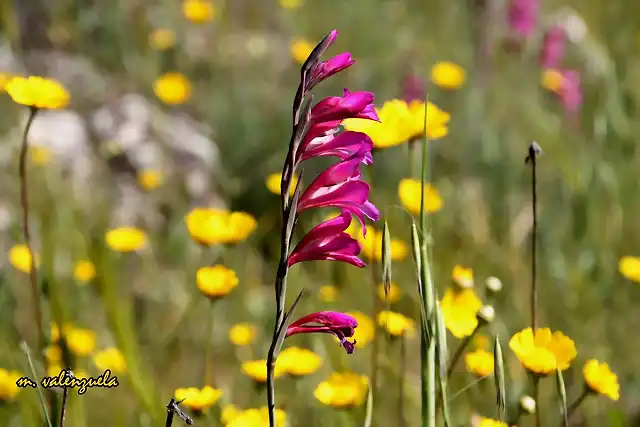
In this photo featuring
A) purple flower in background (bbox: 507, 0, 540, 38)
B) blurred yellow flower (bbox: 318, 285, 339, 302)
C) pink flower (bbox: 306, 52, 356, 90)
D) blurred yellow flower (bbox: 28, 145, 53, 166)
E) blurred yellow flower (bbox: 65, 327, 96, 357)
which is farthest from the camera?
purple flower in background (bbox: 507, 0, 540, 38)

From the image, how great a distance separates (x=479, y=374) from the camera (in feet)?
3.83

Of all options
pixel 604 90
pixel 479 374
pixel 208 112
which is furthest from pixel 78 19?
pixel 479 374

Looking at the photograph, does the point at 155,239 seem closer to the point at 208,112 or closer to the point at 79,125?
the point at 79,125

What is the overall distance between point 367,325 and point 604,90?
207cm

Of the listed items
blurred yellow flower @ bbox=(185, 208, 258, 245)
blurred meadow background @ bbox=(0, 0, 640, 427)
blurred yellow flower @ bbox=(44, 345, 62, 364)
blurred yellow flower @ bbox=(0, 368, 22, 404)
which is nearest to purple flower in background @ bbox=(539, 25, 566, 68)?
blurred meadow background @ bbox=(0, 0, 640, 427)

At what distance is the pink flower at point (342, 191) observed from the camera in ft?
2.15

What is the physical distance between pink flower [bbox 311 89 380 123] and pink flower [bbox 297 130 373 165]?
0.7 inches

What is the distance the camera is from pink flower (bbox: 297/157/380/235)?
66 centimetres

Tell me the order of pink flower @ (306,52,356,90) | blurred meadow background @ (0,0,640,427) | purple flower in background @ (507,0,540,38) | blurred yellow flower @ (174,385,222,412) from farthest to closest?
purple flower in background @ (507,0,540,38) < blurred meadow background @ (0,0,640,427) < blurred yellow flower @ (174,385,222,412) < pink flower @ (306,52,356,90)

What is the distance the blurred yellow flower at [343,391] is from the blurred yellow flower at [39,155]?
60.5 inches

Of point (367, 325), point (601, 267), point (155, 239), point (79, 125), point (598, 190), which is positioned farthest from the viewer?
point (79, 125)

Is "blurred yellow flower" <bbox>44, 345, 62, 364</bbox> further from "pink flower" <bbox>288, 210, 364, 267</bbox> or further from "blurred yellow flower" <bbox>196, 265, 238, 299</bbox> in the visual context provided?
"pink flower" <bbox>288, 210, 364, 267</bbox>

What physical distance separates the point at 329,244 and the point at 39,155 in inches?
73.6

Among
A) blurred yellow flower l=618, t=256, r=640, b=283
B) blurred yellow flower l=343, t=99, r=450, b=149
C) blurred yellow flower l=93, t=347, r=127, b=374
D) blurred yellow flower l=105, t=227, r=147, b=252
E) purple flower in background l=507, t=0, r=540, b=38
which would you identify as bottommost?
blurred yellow flower l=93, t=347, r=127, b=374
